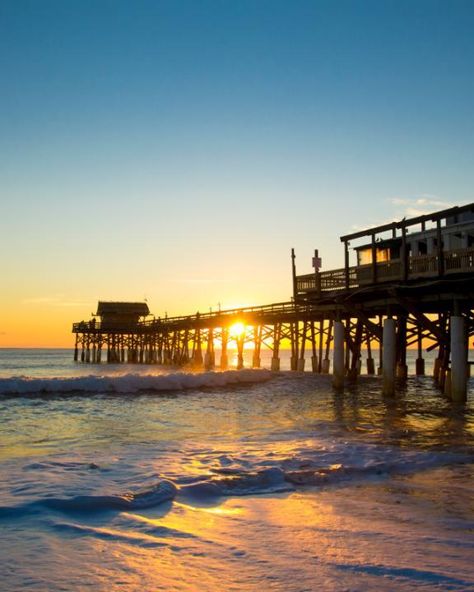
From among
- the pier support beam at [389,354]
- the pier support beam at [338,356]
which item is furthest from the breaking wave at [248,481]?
the pier support beam at [338,356]

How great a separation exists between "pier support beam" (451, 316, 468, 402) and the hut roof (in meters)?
68.9

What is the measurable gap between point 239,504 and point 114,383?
22387mm

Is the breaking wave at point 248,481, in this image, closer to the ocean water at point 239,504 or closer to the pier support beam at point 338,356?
the ocean water at point 239,504

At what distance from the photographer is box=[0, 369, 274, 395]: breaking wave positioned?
2659 cm

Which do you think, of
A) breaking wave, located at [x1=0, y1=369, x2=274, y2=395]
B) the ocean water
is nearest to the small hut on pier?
breaking wave, located at [x1=0, y1=369, x2=274, y2=395]

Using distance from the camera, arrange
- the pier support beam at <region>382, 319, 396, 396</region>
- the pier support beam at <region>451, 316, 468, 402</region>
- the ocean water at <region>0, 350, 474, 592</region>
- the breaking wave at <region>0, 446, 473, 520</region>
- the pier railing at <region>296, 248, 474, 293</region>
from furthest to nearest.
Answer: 1. the pier support beam at <region>382, 319, 396, 396</region>
2. the pier support beam at <region>451, 316, 468, 402</region>
3. the pier railing at <region>296, 248, 474, 293</region>
4. the breaking wave at <region>0, 446, 473, 520</region>
5. the ocean water at <region>0, 350, 474, 592</region>

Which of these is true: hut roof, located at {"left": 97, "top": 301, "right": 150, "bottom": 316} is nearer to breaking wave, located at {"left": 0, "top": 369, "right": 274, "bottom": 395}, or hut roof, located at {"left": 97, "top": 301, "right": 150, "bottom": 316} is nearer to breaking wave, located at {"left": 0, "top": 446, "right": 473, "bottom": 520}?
breaking wave, located at {"left": 0, "top": 369, "right": 274, "bottom": 395}

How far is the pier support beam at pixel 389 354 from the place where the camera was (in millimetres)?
22312

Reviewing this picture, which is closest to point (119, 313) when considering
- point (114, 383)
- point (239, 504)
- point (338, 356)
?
point (114, 383)

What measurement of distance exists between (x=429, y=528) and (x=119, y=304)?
82065mm

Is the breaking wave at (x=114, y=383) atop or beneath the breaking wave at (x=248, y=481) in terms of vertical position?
beneath

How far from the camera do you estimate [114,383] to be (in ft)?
94.3

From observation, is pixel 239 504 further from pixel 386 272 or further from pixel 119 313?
pixel 119 313

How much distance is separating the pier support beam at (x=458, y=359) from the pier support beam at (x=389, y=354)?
2.99 meters
